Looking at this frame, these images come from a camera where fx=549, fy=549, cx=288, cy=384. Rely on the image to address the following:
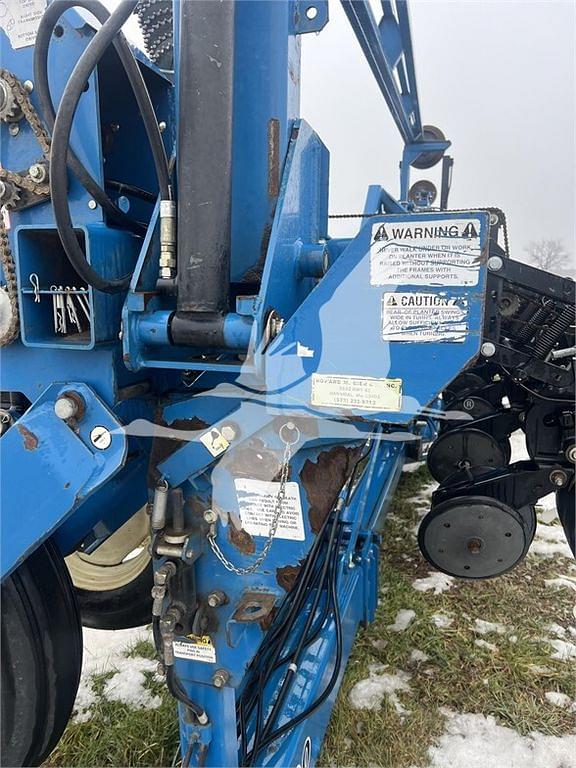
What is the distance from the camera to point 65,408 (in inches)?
48.0

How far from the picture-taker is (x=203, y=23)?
1.02 metres

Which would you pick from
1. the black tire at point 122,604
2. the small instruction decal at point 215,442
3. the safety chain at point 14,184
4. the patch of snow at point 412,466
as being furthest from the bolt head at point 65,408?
the patch of snow at point 412,466

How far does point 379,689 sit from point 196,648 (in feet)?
4.00

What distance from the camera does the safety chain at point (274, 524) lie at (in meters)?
1.21

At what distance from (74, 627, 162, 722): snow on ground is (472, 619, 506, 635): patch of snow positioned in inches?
59.9

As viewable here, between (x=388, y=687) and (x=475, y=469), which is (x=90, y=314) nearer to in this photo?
(x=475, y=469)

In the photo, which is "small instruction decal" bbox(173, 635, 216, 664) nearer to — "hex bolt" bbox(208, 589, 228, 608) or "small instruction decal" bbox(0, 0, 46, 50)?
"hex bolt" bbox(208, 589, 228, 608)

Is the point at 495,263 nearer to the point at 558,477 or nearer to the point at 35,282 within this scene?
the point at 558,477

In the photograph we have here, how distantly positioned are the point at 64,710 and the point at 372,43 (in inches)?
101

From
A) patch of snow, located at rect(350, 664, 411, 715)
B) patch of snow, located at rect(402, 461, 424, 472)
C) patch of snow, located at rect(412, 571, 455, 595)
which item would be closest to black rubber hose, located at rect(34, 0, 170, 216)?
patch of snow, located at rect(350, 664, 411, 715)

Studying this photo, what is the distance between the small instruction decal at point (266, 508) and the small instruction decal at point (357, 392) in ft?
0.95

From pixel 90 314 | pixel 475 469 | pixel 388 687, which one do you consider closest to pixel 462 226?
pixel 90 314

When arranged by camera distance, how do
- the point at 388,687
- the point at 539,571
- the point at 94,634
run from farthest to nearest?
the point at 539,571
the point at 94,634
the point at 388,687

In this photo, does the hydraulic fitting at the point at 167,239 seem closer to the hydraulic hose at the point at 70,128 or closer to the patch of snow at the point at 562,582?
the hydraulic hose at the point at 70,128
